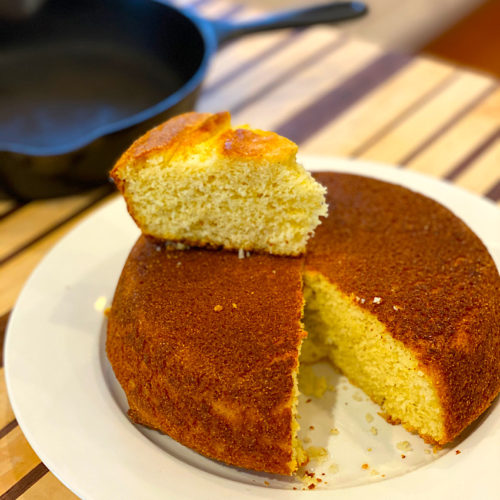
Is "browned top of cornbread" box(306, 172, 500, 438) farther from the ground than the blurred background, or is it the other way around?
"browned top of cornbread" box(306, 172, 500, 438)

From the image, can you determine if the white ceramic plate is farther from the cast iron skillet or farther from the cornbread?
the cast iron skillet

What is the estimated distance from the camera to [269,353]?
4.95 ft

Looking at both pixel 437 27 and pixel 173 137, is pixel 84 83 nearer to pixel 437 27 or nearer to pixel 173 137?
pixel 173 137

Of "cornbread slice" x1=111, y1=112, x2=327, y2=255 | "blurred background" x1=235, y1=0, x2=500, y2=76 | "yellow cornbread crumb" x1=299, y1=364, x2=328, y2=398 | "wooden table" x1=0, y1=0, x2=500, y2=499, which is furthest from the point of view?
"blurred background" x1=235, y1=0, x2=500, y2=76

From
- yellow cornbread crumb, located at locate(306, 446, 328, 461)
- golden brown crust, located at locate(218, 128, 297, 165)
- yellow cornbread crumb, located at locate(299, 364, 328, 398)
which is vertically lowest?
yellow cornbread crumb, located at locate(299, 364, 328, 398)

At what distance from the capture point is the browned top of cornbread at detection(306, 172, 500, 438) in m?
1.56

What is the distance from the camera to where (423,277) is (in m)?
1.72

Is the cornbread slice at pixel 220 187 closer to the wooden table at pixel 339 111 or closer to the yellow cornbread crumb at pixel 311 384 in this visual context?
the yellow cornbread crumb at pixel 311 384

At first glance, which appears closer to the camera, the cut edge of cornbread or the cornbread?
the cornbread

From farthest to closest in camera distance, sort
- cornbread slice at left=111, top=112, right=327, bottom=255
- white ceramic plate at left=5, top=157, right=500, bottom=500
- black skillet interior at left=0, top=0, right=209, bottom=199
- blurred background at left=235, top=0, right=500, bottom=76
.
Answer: blurred background at left=235, top=0, right=500, bottom=76 < black skillet interior at left=0, top=0, right=209, bottom=199 < cornbread slice at left=111, top=112, right=327, bottom=255 < white ceramic plate at left=5, top=157, right=500, bottom=500

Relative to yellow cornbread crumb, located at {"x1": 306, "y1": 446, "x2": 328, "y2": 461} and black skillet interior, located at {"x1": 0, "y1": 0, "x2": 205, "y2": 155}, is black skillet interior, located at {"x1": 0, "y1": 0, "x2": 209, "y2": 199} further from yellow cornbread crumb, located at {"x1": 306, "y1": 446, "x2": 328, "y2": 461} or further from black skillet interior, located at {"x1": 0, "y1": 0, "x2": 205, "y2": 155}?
yellow cornbread crumb, located at {"x1": 306, "y1": 446, "x2": 328, "y2": 461}

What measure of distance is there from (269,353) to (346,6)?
1.80m

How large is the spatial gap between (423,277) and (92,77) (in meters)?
1.95

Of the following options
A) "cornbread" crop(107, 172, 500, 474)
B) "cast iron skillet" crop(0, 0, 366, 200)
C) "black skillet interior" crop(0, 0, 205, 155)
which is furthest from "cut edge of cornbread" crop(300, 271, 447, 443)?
"black skillet interior" crop(0, 0, 205, 155)
